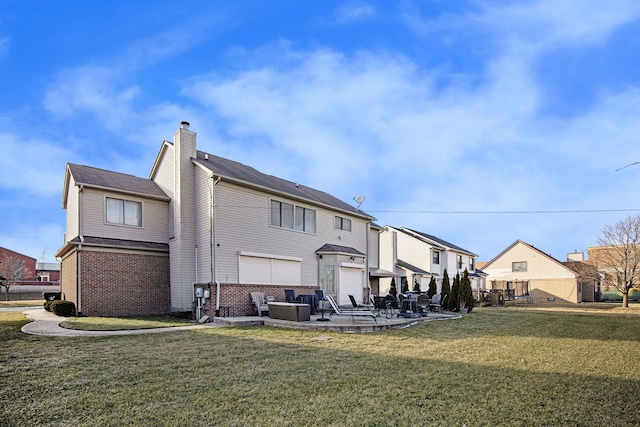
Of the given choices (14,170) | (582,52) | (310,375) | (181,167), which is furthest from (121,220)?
(582,52)

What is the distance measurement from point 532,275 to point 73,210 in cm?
4393

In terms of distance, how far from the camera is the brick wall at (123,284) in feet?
53.0

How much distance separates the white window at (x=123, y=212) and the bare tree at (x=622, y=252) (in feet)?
110

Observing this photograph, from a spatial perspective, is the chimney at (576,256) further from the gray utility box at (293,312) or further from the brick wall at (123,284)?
the brick wall at (123,284)

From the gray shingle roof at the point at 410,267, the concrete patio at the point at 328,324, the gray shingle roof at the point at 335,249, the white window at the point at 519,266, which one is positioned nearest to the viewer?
the concrete patio at the point at 328,324

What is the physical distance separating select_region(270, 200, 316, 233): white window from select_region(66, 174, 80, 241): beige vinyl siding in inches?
322

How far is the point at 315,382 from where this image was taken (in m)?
6.02

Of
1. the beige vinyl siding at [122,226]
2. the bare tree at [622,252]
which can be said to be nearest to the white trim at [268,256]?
the beige vinyl siding at [122,226]

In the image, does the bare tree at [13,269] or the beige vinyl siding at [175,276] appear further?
the bare tree at [13,269]

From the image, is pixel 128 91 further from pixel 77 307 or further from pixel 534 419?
pixel 534 419

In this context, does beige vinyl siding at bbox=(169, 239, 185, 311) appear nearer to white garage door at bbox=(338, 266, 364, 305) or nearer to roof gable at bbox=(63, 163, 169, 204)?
roof gable at bbox=(63, 163, 169, 204)

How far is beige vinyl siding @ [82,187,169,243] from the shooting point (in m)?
16.8

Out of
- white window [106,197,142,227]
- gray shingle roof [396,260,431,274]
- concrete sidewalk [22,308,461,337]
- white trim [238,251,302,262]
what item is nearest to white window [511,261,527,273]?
gray shingle roof [396,260,431,274]

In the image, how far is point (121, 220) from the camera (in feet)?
58.3
